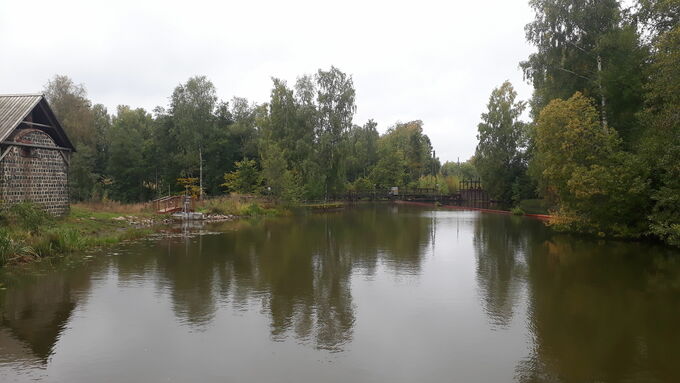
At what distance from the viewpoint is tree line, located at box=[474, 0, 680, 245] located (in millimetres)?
21484

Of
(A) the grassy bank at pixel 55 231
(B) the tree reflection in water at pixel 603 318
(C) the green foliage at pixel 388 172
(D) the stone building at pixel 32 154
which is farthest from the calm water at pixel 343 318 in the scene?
(C) the green foliage at pixel 388 172

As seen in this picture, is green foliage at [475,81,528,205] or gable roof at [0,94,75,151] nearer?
gable roof at [0,94,75,151]

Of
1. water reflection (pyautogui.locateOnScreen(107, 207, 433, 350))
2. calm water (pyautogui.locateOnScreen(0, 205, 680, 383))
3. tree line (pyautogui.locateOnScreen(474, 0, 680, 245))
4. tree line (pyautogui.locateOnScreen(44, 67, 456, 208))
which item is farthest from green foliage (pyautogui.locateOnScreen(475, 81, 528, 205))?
calm water (pyautogui.locateOnScreen(0, 205, 680, 383))

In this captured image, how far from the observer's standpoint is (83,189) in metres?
53.4

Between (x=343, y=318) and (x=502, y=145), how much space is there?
175 feet

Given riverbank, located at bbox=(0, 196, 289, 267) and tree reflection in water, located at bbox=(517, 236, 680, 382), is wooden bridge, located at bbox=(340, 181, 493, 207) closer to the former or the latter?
riverbank, located at bbox=(0, 196, 289, 267)

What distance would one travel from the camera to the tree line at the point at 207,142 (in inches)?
2084

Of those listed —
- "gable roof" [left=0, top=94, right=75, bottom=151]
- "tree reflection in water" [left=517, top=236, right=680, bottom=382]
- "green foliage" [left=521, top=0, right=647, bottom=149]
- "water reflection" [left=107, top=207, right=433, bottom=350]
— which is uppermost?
"green foliage" [left=521, top=0, right=647, bottom=149]

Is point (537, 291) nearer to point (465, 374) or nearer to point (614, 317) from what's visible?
point (614, 317)

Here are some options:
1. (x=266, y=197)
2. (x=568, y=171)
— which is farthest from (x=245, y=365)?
(x=266, y=197)

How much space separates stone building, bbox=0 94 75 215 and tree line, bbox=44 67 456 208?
25690mm

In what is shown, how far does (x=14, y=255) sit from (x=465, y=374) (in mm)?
16701

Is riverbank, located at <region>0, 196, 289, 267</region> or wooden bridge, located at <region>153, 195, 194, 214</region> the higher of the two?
wooden bridge, located at <region>153, 195, 194, 214</region>

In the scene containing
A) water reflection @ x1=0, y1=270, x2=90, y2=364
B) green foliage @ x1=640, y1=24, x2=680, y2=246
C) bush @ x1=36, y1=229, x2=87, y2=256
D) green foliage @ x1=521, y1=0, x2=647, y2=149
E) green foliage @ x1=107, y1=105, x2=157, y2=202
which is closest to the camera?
water reflection @ x1=0, y1=270, x2=90, y2=364
